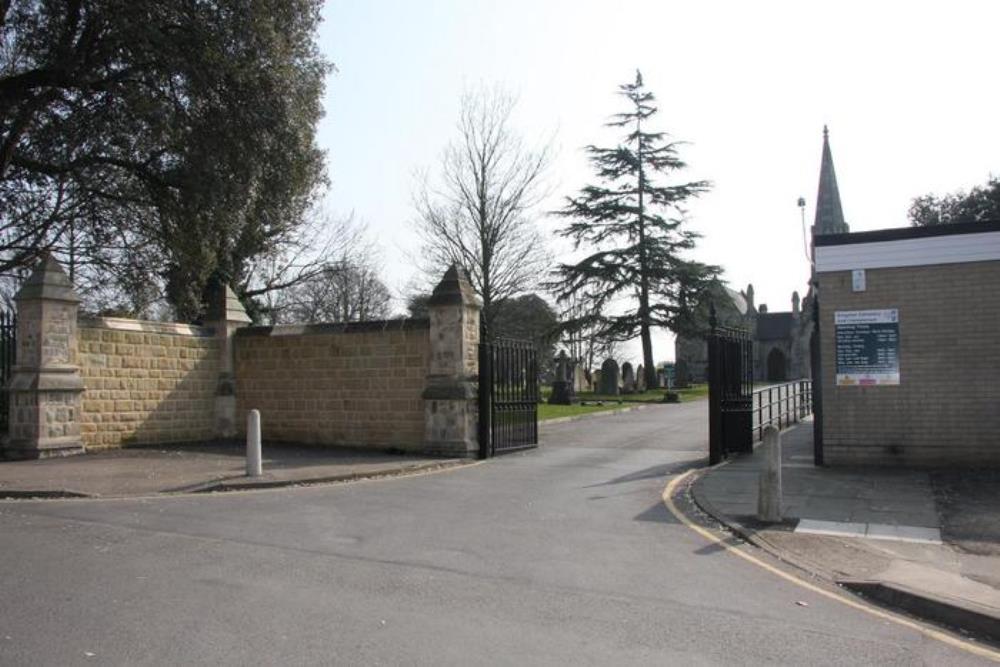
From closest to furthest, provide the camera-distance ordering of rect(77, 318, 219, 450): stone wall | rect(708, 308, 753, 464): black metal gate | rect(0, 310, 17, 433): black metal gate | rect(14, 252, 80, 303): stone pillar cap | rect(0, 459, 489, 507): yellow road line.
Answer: rect(0, 459, 489, 507): yellow road line, rect(708, 308, 753, 464): black metal gate, rect(14, 252, 80, 303): stone pillar cap, rect(0, 310, 17, 433): black metal gate, rect(77, 318, 219, 450): stone wall

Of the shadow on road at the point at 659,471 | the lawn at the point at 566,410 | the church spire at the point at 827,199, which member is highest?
the church spire at the point at 827,199

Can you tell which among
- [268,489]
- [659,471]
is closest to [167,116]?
[268,489]

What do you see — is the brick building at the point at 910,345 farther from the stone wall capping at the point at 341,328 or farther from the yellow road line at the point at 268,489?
the stone wall capping at the point at 341,328

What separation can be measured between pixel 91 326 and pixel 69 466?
3333 millimetres

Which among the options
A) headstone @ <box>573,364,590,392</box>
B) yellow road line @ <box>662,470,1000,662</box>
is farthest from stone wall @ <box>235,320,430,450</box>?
headstone @ <box>573,364,590,392</box>

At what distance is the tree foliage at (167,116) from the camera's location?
14523 mm

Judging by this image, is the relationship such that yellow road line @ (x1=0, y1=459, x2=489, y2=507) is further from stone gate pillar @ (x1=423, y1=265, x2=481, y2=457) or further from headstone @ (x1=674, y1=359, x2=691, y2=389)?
headstone @ (x1=674, y1=359, x2=691, y2=389)

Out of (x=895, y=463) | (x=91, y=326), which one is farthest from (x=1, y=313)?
(x=895, y=463)

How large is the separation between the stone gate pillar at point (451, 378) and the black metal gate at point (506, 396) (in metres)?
0.21

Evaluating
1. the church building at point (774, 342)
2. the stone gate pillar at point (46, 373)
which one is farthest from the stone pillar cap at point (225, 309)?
the church building at point (774, 342)

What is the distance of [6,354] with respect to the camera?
1458 cm

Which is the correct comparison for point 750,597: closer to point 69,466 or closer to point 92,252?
point 69,466

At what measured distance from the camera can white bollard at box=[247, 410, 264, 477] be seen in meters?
11.5

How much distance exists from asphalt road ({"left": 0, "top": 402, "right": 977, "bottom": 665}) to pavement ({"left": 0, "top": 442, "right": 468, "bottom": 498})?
938mm
